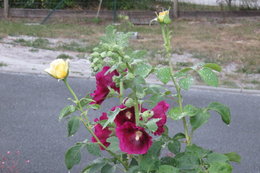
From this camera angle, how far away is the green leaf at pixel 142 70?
1.53 meters

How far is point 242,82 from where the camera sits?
8695 millimetres

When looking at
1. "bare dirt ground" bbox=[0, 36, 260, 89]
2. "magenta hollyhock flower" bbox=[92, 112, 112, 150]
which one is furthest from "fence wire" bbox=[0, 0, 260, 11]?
"magenta hollyhock flower" bbox=[92, 112, 112, 150]

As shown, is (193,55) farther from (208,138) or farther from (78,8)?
(78,8)

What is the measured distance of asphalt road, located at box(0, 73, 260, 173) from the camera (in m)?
5.39

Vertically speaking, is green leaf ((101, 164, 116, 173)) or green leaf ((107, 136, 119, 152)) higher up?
green leaf ((107, 136, 119, 152))

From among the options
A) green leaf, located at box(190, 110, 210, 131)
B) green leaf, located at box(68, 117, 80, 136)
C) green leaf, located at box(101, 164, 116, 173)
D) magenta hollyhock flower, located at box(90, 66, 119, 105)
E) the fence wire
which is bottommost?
the fence wire

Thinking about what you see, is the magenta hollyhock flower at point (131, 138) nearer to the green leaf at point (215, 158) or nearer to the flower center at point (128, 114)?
the flower center at point (128, 114)

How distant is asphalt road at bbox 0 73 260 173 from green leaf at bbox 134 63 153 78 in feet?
11.8

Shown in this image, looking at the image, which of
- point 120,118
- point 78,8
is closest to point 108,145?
point 120,118

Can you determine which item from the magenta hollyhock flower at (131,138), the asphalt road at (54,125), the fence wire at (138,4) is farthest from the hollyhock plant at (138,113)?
the fence wire at (138,4)

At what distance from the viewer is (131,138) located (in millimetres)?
1543

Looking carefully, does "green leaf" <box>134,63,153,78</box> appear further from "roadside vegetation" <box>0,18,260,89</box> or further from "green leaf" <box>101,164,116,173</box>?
"roadside vegetation" <box>0,18,260,89</box>

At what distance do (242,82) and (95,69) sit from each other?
7.40m

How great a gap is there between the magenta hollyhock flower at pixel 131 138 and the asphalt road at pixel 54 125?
3533mm
